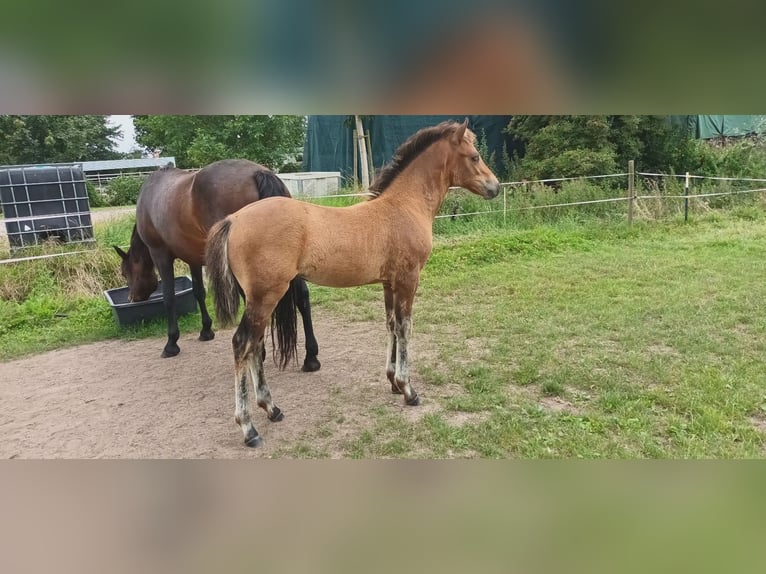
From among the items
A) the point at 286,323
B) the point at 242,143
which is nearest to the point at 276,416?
the point at 286,323

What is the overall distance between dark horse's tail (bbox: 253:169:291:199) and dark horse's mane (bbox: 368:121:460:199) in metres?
0.84

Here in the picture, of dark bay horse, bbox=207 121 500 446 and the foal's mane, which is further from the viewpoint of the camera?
the foal's mane

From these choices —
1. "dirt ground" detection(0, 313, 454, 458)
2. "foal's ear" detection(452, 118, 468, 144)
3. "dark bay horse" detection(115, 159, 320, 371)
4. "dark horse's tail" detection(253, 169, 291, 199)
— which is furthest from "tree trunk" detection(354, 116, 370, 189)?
"foal's ear" detection(452, 118, 468, 144)

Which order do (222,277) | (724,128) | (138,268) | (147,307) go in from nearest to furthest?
(222,277) < (138,268) < (147,307) < (724,128)

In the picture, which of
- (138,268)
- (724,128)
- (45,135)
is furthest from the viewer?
(724,128)

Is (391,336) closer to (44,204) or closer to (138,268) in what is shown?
(138,268)

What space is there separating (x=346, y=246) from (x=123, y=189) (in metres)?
7.39

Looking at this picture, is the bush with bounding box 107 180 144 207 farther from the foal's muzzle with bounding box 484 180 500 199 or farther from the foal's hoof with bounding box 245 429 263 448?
the foal's muzzle with bounding box 484 180 500 199

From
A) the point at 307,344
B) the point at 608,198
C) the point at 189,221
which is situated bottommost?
the point at 307,344

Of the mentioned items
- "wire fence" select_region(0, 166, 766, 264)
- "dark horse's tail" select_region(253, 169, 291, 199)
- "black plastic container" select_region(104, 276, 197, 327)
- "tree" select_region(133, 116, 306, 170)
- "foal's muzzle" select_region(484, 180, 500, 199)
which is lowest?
"black plastic container" select_region(104, 276, 197, 327)

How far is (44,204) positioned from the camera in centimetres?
711

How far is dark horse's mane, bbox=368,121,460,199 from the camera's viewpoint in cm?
338
